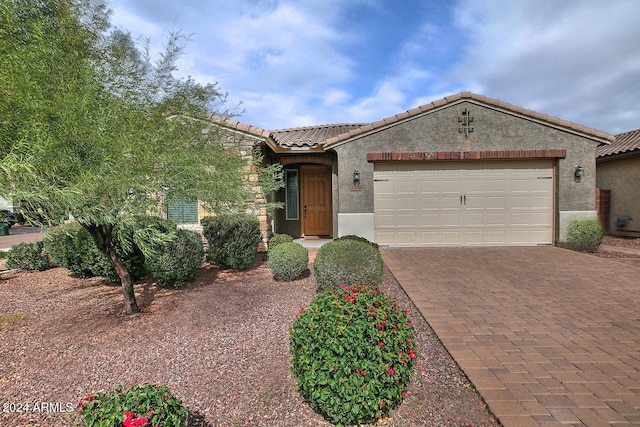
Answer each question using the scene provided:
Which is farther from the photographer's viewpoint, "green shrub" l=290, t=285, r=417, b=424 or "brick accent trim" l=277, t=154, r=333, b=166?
"brick accent trim" l=277, t=154, r=333, b=166

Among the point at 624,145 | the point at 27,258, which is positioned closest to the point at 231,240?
the point at 27,258

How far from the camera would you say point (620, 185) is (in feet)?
35.6

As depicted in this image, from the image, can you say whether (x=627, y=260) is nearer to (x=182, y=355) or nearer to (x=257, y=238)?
(x=257, y=238)

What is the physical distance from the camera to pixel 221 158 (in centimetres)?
430

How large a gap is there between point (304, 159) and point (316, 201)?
1.68m

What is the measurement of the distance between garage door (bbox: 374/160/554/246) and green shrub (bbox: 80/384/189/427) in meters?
7.81

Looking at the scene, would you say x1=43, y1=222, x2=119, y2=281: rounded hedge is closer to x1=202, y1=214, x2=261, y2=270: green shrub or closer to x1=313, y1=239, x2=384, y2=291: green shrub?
x1=202, y1=214, x2=261, y2=270: green shrub

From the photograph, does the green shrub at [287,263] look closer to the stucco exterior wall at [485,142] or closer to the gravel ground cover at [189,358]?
the gravel ground cover at [189,358]

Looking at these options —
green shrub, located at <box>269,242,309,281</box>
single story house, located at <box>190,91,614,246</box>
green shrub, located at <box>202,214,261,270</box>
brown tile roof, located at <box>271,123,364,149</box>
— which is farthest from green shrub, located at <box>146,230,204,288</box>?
brown tile roof, located at <box>271,123,364,149</box>

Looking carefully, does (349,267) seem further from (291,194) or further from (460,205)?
(291,194)

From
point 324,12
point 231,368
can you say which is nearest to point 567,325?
point 231,368

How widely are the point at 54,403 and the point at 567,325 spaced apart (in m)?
5.33

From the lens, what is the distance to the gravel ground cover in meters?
2.29

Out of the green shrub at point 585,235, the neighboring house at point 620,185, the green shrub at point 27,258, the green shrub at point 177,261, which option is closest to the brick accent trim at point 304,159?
the green shrub at point 177,261
